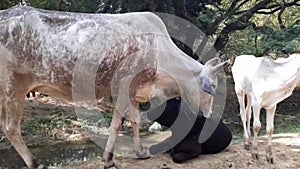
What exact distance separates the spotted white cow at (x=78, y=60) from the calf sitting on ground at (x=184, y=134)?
1.97 feet

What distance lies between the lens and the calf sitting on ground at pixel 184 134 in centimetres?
539

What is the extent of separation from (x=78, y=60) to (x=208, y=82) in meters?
1.42

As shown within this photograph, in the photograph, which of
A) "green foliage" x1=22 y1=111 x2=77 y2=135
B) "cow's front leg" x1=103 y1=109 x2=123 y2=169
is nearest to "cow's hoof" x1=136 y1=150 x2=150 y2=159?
"cow's front leg" x1=103 y1=109 x2=123 y2=169

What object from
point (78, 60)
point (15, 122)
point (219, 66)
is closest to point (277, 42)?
point (219, 66)

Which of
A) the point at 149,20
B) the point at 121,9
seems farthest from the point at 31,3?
the point at 149,20

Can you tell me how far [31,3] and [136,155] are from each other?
19.3 ft

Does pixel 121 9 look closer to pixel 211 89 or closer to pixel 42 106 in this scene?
pixel 42 106

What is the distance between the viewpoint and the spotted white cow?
15.3ft

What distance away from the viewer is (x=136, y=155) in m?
5.52

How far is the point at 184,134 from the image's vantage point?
5488 millimetres

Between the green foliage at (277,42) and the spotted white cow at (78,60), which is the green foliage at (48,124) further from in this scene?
the spotted white cow at (78,60)

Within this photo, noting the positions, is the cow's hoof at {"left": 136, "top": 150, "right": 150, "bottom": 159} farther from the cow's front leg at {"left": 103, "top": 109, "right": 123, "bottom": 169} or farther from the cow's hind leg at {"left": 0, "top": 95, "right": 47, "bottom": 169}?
the cow's hind leg at {"left": 0, "top": 95, "right": 47, "bottom": 169}

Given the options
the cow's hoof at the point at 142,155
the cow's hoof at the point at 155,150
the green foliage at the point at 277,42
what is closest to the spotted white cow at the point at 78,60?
the cow's hoof at the point at 142,155

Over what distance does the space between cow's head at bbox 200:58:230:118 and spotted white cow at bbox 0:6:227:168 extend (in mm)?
24
